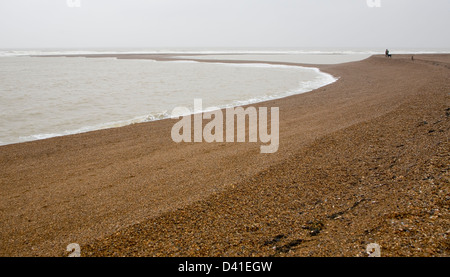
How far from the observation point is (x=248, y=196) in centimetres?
518

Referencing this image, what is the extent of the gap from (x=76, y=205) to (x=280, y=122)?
8.26m

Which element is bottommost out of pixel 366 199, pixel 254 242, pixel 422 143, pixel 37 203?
pixel 37 203

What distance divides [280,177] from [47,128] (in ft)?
39.9

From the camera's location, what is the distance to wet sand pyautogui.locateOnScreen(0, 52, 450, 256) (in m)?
3.76

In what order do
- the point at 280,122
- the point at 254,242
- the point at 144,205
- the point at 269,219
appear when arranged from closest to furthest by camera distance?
the point at 254,242 < the point at 269,219 < the point at 144,205 < the point at 280,122

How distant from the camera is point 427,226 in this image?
343cm

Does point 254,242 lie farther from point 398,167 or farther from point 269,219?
point 398,167

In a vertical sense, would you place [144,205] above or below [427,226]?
below

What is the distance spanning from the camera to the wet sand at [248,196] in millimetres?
3756

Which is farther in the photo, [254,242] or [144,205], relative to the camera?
[144,205]
